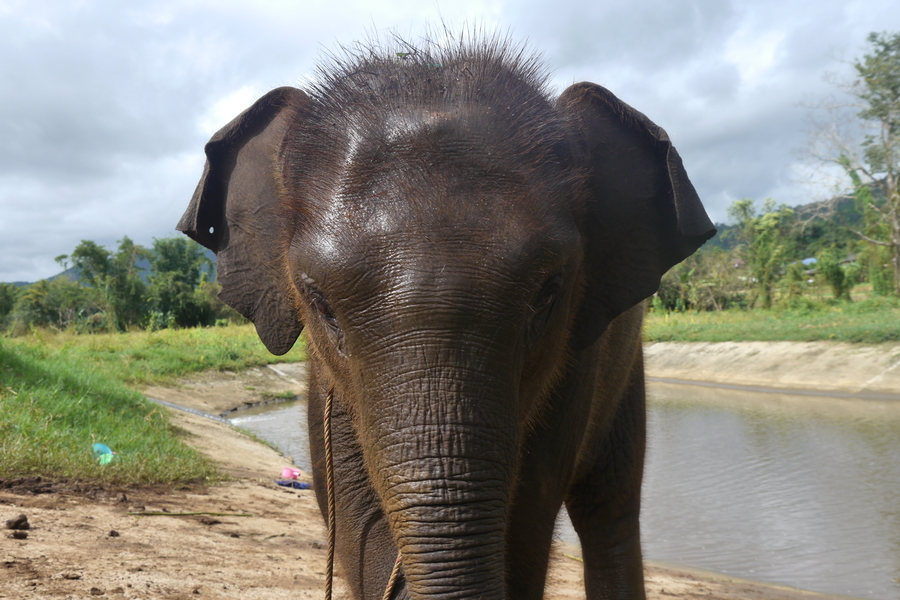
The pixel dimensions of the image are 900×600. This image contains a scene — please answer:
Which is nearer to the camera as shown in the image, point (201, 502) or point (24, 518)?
point (24, 518)

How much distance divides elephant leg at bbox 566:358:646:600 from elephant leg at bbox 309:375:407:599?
1540mm

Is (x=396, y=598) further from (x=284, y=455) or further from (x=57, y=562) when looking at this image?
(x=284, y=455)

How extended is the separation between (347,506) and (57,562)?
6.68 ft

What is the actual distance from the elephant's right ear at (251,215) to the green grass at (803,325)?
43.9ft

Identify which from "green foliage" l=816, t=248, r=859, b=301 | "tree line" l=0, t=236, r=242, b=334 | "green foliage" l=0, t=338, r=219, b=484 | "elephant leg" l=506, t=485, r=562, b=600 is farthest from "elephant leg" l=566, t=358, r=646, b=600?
"tree line" l=0, t=236, r=242, b=334

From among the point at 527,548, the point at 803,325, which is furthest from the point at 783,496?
the point at 803,325

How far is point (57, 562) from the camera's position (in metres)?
3.79

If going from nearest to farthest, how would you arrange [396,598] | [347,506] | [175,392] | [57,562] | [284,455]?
[396,598] < [347,506] < [57,562] < [284,455] < [175,392]

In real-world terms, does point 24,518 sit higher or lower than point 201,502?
higher

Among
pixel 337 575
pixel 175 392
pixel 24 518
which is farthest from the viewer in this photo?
pixel 175 392

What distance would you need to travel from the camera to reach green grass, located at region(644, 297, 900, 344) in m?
18.1

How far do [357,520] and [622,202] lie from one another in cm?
159

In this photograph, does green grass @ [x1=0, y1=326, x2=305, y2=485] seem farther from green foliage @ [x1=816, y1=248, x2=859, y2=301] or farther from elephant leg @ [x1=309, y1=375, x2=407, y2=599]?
green foliage @ [x1=816, y1=248, x2=859, y2=301]

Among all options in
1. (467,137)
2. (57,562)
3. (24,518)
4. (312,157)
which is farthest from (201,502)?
(467,137)
